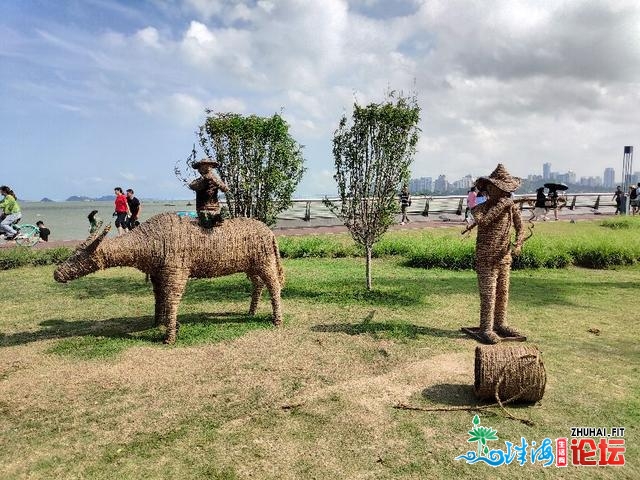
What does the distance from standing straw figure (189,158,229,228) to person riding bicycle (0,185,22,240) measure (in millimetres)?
11898

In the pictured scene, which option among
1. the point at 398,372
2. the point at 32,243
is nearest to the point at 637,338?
the point at 398,372

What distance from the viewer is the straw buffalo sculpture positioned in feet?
A: 21.7

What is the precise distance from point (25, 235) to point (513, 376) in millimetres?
17584

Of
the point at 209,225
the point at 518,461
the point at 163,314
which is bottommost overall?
the point at 518,461

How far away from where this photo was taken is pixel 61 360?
20.8 feet

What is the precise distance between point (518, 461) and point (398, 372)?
1999 mm

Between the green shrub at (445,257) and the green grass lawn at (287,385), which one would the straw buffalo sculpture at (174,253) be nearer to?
the green grass lawn at (287,385)

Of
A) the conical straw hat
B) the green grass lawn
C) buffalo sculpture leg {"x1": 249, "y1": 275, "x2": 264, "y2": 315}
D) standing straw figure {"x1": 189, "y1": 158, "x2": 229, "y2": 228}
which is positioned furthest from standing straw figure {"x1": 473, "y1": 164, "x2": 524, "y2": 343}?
standing straw figure {"x1": 189, "y1": 158, "x2": 229, "y2": 228}

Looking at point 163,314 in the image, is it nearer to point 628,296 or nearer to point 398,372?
point 398,372

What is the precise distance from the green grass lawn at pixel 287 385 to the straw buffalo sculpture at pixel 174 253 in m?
0.90

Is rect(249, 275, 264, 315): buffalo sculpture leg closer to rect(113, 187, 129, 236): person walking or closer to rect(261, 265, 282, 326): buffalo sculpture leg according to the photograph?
rect(261, 265, 282, 326): buffalo sculpture leg

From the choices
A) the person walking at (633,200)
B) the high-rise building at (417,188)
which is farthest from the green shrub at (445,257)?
the person walking at (633,200)

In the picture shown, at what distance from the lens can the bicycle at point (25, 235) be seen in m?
17.0

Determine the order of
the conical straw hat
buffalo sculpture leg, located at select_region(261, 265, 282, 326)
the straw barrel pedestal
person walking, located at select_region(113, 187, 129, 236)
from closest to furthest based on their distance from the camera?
the straw barrel pedestal, the conical straw hat, buffalo sculpture leg, located at select_region(261, 265, 282, 326), person walking, located at select_region(113, 187, 129, 236)
